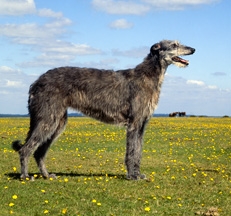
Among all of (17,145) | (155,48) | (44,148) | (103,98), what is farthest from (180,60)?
(17,145)

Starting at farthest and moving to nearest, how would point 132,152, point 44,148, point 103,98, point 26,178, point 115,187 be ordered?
point 44,148 < point 103,98 < point 132,152 < point 26,178 < point 115,187

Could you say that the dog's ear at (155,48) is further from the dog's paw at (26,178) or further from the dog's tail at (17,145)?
the dog's paw at (26,178)

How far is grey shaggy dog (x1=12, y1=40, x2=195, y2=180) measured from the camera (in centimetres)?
1271

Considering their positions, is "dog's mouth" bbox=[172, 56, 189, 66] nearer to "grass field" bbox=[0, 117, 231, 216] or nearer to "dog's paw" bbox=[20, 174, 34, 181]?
"grass field" bbox=[0, 117, 231, 216]

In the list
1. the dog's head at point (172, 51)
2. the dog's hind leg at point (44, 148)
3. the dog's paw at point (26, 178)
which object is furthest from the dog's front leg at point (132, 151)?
the dog's paw at point (26, 178)

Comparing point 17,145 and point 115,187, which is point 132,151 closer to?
point 115,187

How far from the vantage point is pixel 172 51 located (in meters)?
13.2

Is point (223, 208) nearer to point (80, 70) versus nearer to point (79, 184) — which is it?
point (79, 184)

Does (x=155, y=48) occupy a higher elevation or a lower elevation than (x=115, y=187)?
higher

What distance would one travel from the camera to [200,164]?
18141 mm

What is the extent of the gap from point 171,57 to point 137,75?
117cm

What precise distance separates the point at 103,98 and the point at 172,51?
2.54 meters

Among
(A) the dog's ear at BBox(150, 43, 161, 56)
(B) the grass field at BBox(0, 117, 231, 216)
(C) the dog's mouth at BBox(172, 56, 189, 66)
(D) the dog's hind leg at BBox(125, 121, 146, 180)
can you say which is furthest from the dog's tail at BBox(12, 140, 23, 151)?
(C) the dog's mouth at BBox(172, 56, 189, 66)

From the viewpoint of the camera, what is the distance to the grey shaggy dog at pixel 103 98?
12.7 m
